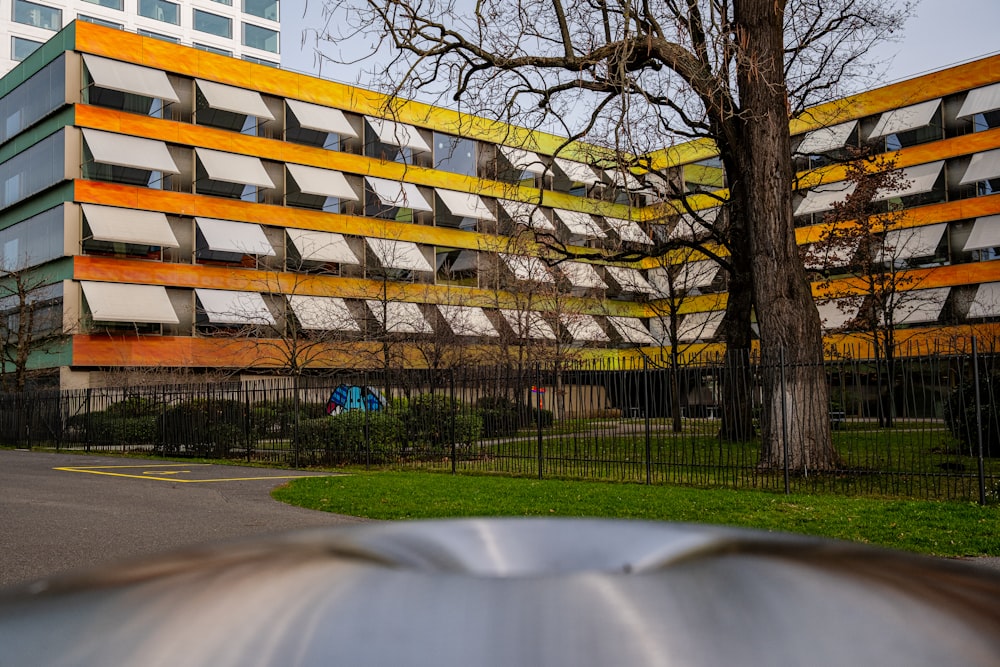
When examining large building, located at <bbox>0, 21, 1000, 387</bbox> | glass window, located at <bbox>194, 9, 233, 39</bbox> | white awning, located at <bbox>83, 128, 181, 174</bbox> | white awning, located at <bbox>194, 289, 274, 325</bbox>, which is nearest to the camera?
large building, located at <bbox>0, 21, 1000, 387</bbox>

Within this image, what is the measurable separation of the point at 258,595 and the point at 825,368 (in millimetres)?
14339

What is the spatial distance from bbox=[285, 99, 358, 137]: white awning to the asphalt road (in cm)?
2941

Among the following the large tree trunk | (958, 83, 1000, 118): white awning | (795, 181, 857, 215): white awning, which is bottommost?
the large tree trunk

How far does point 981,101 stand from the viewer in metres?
42.8

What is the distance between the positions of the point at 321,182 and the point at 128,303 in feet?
39.8

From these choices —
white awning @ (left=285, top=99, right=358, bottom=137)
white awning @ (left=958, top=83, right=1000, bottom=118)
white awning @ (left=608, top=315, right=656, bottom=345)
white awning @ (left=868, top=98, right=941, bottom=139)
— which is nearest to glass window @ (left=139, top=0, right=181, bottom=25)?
white awning @ (left=285, top=99, right=358, bottom=137)

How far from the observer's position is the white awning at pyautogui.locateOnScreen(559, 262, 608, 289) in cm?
4188

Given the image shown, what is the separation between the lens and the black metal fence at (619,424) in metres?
12.6

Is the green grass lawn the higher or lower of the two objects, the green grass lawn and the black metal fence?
the lower

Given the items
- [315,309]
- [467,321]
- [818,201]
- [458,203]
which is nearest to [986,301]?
[818,201]

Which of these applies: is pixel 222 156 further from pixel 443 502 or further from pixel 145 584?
pixel 145 584

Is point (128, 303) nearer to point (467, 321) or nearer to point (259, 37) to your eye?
point (467, 321)

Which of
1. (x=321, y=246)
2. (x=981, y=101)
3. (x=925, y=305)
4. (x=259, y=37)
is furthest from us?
(x=259, y=37)

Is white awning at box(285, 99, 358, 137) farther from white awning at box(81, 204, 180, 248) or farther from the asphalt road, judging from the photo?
the asphalt road
